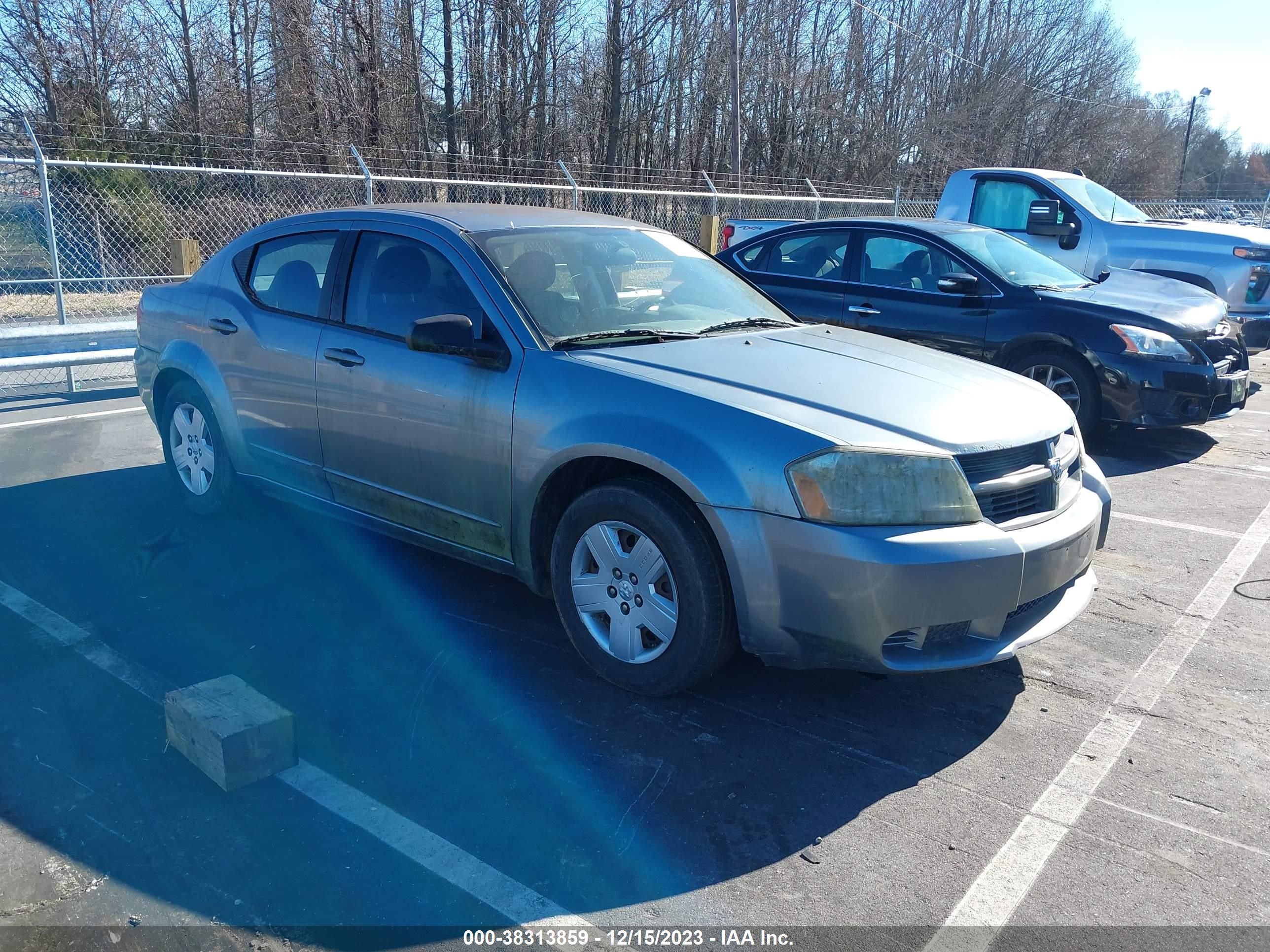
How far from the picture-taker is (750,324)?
470 centimetres

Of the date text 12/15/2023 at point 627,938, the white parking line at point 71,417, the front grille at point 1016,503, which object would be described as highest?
the front grille at point 1016,503

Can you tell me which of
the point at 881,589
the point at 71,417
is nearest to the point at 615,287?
the point at 881,589

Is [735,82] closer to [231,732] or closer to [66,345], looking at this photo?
[66,345]

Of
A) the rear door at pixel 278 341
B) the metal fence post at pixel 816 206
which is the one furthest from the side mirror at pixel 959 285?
the metal fence post at pixel 816 206

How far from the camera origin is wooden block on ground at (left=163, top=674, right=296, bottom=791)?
317 cm

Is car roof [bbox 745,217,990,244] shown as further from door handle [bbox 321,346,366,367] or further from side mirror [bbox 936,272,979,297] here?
door handle [bbox 321,346,366,367]

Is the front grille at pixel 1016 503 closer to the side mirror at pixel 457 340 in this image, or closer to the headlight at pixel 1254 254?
the side mirror at pixel 457 340

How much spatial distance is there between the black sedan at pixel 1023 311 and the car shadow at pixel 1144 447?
292 millimetres

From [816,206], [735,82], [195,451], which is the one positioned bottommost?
[195,451]

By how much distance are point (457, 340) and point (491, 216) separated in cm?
101

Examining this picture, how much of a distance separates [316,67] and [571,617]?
21.1 meters

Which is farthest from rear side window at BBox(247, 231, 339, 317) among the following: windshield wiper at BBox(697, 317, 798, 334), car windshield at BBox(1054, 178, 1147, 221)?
car windshield at BBox(1054, 178, 1147, 221)

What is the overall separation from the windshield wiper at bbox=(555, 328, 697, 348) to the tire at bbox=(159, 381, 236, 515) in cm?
235

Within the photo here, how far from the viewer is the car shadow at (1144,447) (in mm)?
7461
